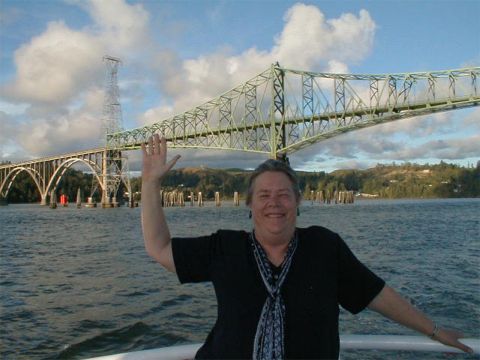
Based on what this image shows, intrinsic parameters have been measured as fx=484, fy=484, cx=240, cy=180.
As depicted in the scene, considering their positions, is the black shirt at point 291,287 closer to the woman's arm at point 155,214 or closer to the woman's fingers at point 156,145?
the woman's arm at point 155,214

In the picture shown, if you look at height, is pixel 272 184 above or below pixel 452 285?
above

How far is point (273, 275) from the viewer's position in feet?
6.15

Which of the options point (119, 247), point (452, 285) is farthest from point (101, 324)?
point (119, 247)

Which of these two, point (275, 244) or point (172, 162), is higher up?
point (172, 162)

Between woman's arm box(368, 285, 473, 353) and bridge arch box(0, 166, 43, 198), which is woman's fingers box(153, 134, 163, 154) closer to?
woman's arm box(368, 285, 473, 353)

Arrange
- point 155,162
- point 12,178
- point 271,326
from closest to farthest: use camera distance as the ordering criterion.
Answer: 1. point 271,326
2. point 155,162
3. point 12,178

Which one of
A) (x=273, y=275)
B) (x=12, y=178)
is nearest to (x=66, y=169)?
(x=12, y=178)

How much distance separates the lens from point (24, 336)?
636 centimetres

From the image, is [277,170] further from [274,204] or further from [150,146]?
[150,146]

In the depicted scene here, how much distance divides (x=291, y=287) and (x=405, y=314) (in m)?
0.60

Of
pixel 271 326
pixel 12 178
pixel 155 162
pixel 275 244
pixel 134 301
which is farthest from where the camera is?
pixel 12 178

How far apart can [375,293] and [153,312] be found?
612 cm

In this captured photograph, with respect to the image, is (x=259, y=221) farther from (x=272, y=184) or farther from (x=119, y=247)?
(x=119, y=247)

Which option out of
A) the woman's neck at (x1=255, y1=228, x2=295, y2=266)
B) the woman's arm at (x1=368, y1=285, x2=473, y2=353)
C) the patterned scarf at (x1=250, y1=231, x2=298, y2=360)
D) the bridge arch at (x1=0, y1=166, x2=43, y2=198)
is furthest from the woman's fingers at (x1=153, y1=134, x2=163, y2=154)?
the bridge arch at (x1=0, y1=166, x2=43, y2=198)
